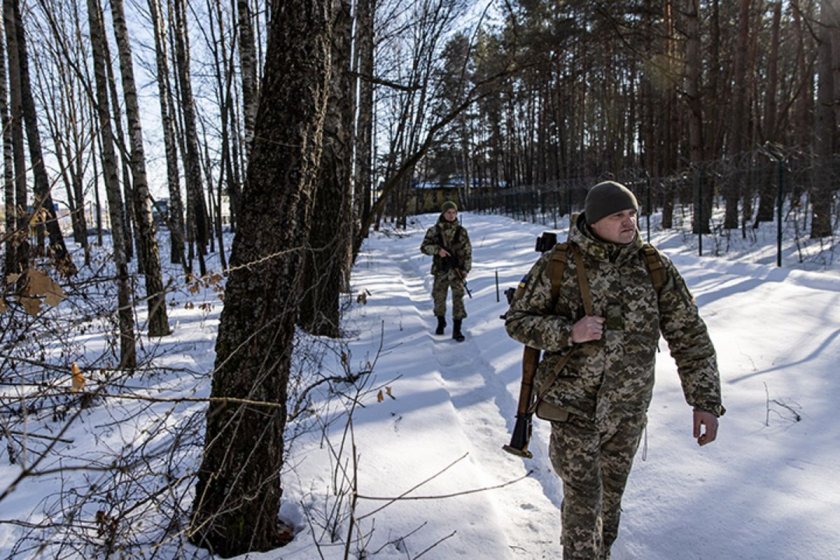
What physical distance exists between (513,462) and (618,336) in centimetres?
198

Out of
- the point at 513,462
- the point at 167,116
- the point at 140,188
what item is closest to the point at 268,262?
the point at 513,462

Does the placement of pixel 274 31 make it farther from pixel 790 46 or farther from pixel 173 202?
pixel 790 46

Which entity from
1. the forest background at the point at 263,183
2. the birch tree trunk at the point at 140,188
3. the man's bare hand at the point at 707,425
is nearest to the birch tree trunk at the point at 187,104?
the forest background at the point at 263,183

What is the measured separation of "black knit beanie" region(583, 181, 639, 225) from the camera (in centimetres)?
218

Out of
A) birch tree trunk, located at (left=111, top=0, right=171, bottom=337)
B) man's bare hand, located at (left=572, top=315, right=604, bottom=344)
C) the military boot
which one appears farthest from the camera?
the military boot

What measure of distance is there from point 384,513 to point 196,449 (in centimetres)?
144

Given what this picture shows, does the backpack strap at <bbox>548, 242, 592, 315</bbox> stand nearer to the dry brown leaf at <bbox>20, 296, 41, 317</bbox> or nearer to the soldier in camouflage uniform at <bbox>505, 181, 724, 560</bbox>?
the soldier in camouflage uniform at <bbox>505, 181, 724, 560</bbox>

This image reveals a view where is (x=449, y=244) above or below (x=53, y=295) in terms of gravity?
below

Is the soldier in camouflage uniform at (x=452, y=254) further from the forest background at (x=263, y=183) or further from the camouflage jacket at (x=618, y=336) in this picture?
the camouflage jacket at (x=618, y=336)

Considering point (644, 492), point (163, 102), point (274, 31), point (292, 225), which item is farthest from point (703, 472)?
point (163, 102)

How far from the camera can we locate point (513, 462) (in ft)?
12.6

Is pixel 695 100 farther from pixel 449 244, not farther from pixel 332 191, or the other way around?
pixel 332 191

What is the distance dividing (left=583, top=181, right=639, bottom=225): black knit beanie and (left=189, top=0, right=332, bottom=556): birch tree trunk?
51.9 inches

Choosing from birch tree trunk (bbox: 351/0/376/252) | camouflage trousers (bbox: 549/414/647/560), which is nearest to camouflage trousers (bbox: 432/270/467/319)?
birch tree trunk (bbox: 351/0/376/252)
